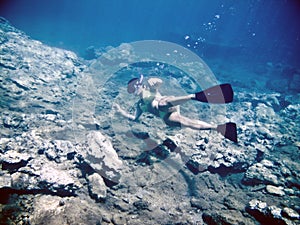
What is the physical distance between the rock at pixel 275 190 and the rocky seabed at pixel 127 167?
22mm

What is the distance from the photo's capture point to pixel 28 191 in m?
3.46

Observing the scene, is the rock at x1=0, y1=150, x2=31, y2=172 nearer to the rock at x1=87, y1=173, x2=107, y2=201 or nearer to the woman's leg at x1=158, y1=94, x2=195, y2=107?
the rock at x1=87, y1=173, x2=107, y2=201

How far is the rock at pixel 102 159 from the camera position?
14.3 ft

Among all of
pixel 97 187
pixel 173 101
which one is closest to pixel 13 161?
pixel 97 187

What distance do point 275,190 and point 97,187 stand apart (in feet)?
12.7

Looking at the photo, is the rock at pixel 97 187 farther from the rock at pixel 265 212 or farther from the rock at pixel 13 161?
the rock at pixel 265 212

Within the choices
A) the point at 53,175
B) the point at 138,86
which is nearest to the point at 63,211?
the point at 53,175

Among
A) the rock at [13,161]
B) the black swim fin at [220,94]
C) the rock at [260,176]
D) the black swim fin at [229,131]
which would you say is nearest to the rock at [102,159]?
the rock at [13,161]

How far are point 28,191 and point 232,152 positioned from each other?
500 centimetres

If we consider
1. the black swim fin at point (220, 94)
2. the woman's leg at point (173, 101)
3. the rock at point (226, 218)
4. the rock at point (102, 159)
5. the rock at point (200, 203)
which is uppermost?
the black swim fin at point (220, 94)

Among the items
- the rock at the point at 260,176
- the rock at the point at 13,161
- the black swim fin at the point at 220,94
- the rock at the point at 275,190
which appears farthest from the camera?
the rock at the point at 260,176

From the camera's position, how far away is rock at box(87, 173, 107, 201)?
12.7 ft

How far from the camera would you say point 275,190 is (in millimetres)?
4363

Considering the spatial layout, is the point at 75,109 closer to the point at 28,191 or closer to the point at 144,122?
the point at 144,122
